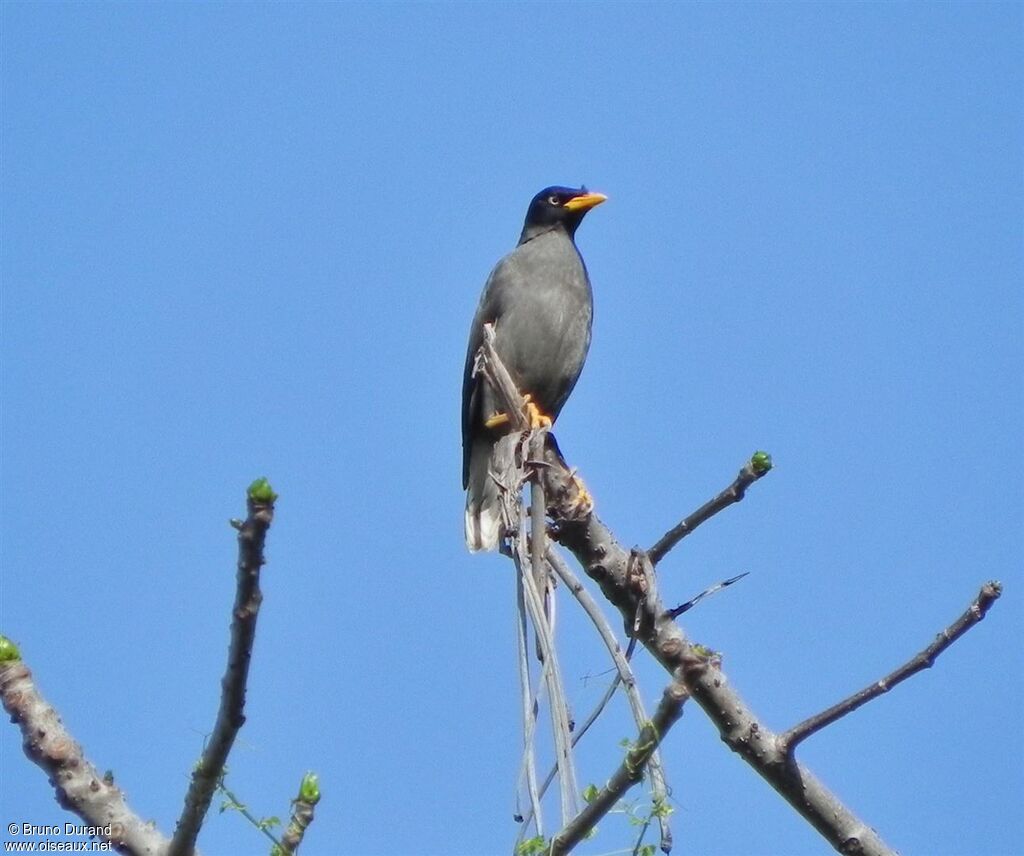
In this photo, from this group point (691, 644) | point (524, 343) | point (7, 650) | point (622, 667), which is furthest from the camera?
point (524, 343)

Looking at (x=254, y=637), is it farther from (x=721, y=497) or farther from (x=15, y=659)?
(x=721, y=497)

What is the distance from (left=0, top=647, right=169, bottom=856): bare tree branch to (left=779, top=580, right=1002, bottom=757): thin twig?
6.04 feet

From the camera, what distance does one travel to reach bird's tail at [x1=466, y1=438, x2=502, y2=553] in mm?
7914

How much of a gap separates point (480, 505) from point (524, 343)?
0.94 metres

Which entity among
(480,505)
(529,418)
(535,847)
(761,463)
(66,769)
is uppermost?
(480,505)

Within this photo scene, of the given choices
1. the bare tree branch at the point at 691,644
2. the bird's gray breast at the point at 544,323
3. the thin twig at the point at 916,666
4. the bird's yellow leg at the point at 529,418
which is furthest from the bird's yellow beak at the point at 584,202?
the thin twig at the point at 916,666

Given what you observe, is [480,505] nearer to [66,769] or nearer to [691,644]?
[691,644]

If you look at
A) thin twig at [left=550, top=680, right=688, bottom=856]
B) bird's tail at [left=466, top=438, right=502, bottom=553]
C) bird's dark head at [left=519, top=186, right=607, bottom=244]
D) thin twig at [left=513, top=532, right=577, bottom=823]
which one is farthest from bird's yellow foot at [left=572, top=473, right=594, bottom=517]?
bird's dark head at [left=519, top=186, right=607, bottom=244]

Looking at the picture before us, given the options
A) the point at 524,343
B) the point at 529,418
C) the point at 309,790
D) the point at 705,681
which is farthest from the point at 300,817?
the point at 524,343

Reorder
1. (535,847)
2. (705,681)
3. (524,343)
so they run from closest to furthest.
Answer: (535,847) → (705,681) → (524,343)

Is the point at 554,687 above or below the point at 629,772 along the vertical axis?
above

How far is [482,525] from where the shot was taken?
798cm

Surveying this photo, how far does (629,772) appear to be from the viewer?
282cm

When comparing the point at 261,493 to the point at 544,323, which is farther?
the point at 544,323
